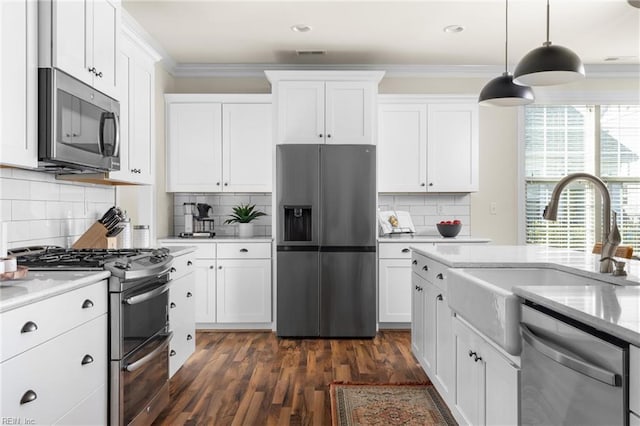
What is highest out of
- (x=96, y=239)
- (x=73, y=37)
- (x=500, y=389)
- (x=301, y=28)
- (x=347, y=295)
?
(x=301, y=28)

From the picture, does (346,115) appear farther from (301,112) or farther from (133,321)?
(133,321)

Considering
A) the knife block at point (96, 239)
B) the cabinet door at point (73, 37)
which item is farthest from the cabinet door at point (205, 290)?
the cabinet door at point (73, 37)

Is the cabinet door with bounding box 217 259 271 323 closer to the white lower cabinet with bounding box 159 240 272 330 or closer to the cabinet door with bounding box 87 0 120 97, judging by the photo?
the white lower cabinet with bounding box 159 240 272 330

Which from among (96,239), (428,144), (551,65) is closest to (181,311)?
(96,239)

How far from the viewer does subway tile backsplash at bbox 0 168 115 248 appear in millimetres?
2465

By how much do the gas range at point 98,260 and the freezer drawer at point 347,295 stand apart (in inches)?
72.7

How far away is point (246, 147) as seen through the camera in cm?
484

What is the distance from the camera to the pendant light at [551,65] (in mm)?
2307

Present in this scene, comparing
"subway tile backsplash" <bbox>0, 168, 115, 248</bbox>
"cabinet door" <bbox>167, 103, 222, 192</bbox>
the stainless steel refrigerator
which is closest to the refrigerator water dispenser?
the stainless steel refrigerator

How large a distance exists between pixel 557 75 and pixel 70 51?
94.8 inches

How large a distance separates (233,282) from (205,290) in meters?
0.27

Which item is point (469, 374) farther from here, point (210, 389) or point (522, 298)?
point (210, 389)

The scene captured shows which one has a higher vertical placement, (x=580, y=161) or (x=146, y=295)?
(x=580, y=161)

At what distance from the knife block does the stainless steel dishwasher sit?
2.51 m
